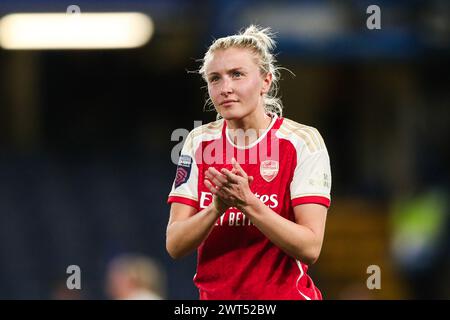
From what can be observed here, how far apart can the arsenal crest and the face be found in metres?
0.26

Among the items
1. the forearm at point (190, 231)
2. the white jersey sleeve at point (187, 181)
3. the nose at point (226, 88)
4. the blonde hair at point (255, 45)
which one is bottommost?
the forearm at point (190, 231)

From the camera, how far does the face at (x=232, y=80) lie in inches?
177

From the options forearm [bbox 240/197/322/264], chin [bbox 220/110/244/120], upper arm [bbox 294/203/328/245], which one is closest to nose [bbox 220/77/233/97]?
chin [bbox 220/110/244/120]

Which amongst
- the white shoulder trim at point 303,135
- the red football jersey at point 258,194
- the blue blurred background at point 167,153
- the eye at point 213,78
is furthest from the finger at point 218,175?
the blue blurred background at point 167,153

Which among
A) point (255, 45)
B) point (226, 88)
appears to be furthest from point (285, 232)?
point (255, 45)

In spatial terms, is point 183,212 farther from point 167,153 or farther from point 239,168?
point 167,153

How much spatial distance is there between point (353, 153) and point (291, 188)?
13.1 metres

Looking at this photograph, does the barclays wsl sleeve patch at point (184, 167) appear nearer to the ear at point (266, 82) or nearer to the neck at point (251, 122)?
the neck at point (251, 122)

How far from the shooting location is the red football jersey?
469 cm

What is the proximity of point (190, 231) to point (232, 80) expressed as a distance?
0.69 m

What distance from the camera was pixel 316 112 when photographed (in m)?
17.4

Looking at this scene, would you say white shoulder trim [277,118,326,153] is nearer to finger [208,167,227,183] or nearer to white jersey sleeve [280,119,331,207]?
white jersey sleeve [280,119,331,207]
